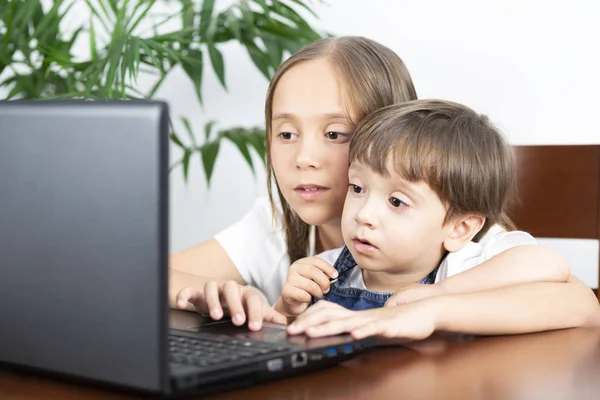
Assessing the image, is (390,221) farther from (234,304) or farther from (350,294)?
(234,304)

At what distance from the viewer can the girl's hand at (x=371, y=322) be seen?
0.76m

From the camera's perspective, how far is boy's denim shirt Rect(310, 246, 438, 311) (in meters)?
1.14

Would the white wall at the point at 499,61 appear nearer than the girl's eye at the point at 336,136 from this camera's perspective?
No

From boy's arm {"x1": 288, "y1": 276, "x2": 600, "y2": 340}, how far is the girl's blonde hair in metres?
0.44

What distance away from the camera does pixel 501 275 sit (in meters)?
0.98

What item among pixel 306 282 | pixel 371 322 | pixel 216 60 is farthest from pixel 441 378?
pixel 216 60

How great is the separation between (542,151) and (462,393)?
3.72ft

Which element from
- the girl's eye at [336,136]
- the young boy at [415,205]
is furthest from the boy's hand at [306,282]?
the girl's eye at [336,136]

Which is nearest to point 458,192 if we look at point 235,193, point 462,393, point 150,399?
point 462,393

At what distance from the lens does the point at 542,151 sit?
5.53 ft

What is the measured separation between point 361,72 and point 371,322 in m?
0.61

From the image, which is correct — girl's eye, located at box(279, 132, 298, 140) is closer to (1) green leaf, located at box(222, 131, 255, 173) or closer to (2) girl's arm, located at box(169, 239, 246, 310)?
(2) girl's arm, located at box(169, 239, 246, 310)

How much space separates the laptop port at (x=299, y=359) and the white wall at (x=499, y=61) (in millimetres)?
1833

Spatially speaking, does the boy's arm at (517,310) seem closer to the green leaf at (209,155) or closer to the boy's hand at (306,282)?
the boy's hand at (306,282)
